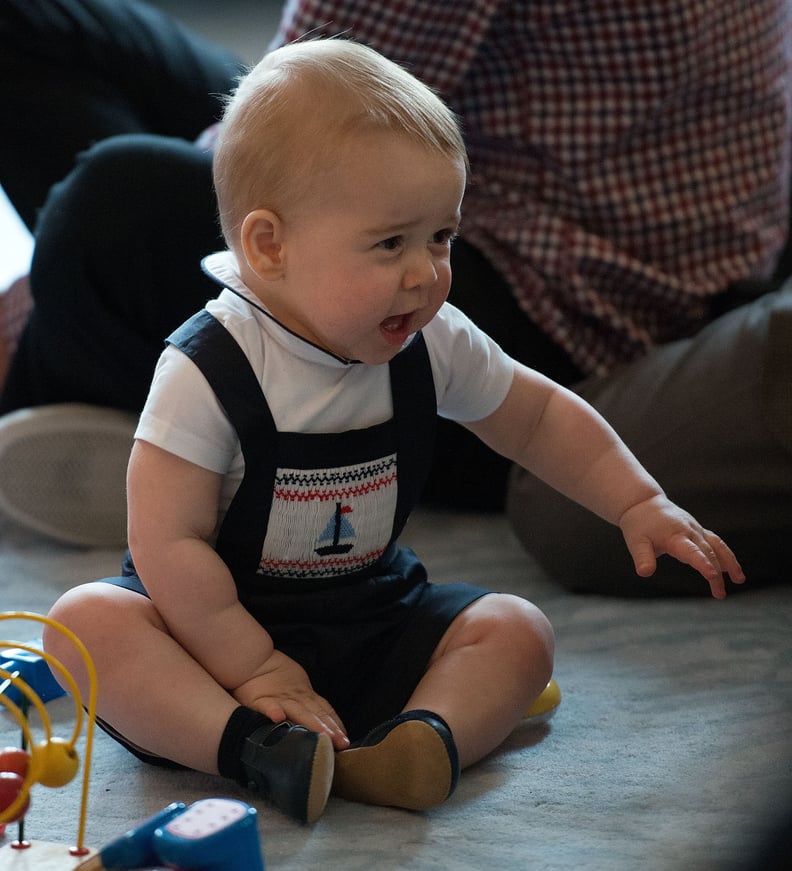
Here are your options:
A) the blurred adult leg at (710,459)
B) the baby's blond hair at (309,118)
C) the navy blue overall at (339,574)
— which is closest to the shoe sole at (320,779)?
the navy blue overall at (339,574)

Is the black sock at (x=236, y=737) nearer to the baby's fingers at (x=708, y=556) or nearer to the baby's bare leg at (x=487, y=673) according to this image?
the baby's bare leg at (x=487, y=673)

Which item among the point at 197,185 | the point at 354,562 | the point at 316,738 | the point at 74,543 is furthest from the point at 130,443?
the point at 316,738

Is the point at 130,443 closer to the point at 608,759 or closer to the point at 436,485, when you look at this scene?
the point at 436,485

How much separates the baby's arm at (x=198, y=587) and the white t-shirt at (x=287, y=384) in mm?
18

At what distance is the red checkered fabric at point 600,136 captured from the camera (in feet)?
3.99

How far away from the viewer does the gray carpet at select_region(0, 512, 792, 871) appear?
0.71 metres

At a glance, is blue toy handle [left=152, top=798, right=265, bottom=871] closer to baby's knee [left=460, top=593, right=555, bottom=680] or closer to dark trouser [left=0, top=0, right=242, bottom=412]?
baby's knee [left=460, top=593, right=555, bottom=680]

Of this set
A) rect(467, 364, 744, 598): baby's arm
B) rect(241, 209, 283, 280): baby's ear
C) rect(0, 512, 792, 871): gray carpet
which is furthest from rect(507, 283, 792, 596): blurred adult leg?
rect(241, 209, 283, 280): baby's ear

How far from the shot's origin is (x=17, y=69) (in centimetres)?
138

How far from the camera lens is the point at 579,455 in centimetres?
90

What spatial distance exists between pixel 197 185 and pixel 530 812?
0.72 meters

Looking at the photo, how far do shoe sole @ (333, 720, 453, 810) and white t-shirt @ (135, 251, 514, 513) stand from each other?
0.67 feet

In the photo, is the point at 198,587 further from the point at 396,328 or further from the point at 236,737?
the point at 396,328

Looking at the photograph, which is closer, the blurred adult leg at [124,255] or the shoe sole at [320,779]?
the shoe sole at [320,779]
